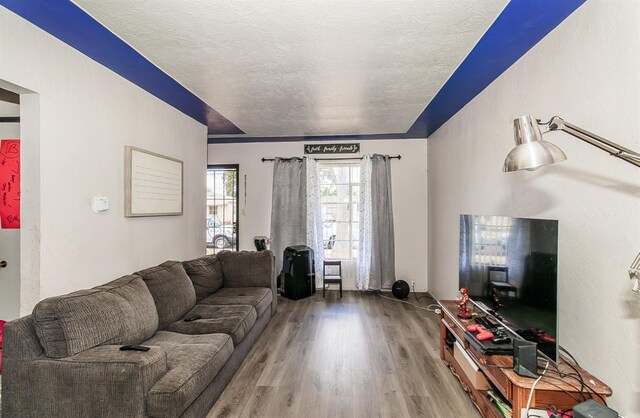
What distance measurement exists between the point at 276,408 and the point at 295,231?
3163 millimetres

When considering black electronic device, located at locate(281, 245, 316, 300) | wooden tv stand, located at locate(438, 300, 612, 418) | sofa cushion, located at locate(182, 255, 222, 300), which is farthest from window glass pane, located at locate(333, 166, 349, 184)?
wooden tv stand, located at locate(438, 300, 612, 418)

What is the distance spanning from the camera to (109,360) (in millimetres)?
1677

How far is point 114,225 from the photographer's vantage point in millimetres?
2592

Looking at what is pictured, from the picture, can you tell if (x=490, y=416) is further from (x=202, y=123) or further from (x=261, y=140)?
(x=261, y=140)

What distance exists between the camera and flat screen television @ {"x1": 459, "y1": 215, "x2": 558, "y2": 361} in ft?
5.32

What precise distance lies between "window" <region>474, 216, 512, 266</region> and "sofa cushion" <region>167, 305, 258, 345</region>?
2.02 metres

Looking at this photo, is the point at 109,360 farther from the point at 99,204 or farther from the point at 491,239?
the point at 491,239

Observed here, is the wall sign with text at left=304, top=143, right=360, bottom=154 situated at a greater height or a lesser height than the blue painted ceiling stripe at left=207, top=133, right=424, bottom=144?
lesser

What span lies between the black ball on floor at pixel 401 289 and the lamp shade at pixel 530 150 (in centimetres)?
371

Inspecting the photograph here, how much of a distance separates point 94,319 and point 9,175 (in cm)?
155

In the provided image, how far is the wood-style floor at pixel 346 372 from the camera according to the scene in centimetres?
217

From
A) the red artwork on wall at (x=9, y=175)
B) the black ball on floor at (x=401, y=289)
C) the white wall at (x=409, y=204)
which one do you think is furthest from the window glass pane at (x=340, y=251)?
the red artwork on wall at (x=9, y=175)

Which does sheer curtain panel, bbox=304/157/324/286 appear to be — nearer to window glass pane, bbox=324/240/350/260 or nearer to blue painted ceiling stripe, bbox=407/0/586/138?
window glass pane, bbox=324/240/350/260

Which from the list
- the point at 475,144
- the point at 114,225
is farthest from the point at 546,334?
the point at 114,225
